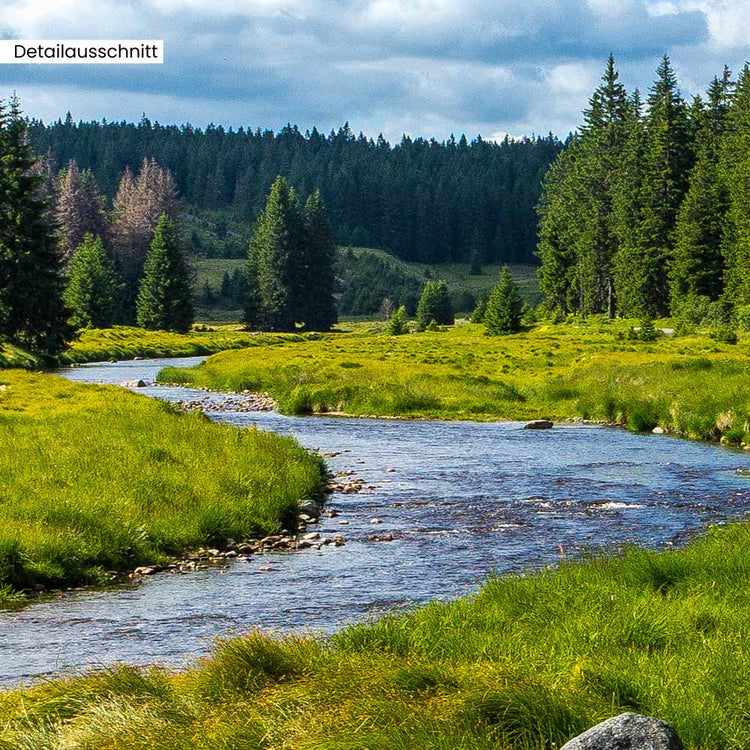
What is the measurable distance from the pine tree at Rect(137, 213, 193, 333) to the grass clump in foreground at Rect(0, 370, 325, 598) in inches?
3625

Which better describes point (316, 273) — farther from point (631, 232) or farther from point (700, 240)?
point (700, 240)

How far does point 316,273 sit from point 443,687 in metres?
135

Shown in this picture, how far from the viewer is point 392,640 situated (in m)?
10.3

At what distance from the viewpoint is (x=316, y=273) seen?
142m

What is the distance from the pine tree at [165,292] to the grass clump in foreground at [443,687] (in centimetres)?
11292

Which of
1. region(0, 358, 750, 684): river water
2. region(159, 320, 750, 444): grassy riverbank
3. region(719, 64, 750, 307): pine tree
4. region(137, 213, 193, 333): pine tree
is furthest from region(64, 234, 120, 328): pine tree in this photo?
region(0, 358, 750, 684): river water

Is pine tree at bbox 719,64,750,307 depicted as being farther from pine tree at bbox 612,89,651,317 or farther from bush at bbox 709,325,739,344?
bush at bbox 709,325,739,344

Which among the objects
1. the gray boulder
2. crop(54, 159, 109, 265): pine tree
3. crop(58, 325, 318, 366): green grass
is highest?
crop(54, 159, 109, 265): pine tree

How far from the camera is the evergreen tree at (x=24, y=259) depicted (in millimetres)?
65688

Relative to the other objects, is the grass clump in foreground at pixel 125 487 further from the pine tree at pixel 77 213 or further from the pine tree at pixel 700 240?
the pine tree at pixel 77 213

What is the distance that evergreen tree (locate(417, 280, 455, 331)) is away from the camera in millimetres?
128875

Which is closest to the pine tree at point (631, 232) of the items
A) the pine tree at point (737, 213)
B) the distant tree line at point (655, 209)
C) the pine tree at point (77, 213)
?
the distant tree line at point (655, 209)

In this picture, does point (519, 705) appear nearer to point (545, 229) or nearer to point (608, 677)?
point (608, 677)

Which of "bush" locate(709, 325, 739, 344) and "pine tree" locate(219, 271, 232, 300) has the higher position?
"pine tree" locate(219, 271, 232, 300)
